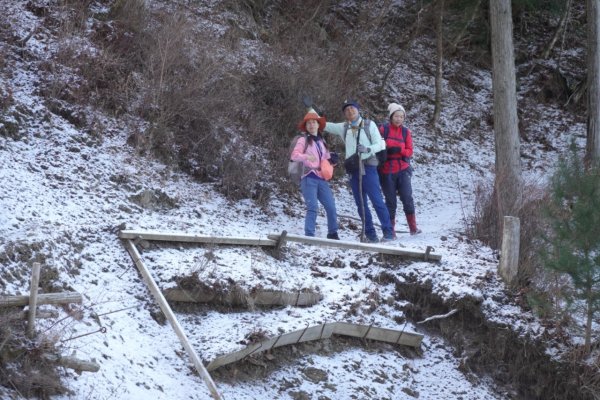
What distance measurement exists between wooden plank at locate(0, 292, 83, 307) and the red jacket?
17.6 feet

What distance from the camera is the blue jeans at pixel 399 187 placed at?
34.3 feet

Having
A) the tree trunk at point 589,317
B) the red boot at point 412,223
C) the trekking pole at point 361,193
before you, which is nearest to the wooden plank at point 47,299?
the trekking pole at point 361,193

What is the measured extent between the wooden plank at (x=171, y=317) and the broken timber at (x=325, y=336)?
0.88 ft

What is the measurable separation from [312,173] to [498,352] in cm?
321

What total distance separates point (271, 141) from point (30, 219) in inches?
218

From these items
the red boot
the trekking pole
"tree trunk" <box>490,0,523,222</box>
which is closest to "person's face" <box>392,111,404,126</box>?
the trekking pole

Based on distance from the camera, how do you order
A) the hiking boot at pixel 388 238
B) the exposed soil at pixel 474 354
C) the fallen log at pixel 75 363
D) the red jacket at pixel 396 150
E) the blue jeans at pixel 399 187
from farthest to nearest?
the blue jeans at pixel 399 187 < the red jacket at pixel 396 150 < the hiking boot at pixel 388 238 < the exposed soil at pixel 474 354 < the fallen log at pixel 75 363

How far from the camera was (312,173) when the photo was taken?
9.55 metres

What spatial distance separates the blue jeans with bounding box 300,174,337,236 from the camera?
950 centimetres

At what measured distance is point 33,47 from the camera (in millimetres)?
10906

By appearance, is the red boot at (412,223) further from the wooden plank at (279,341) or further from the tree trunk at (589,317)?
the tree trunk at (589,317)

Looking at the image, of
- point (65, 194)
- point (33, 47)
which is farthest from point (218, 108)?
point (65, 194)

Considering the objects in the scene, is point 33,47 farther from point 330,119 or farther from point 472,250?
point 472,250

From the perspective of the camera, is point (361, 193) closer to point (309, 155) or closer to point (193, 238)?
point (309, 155)
